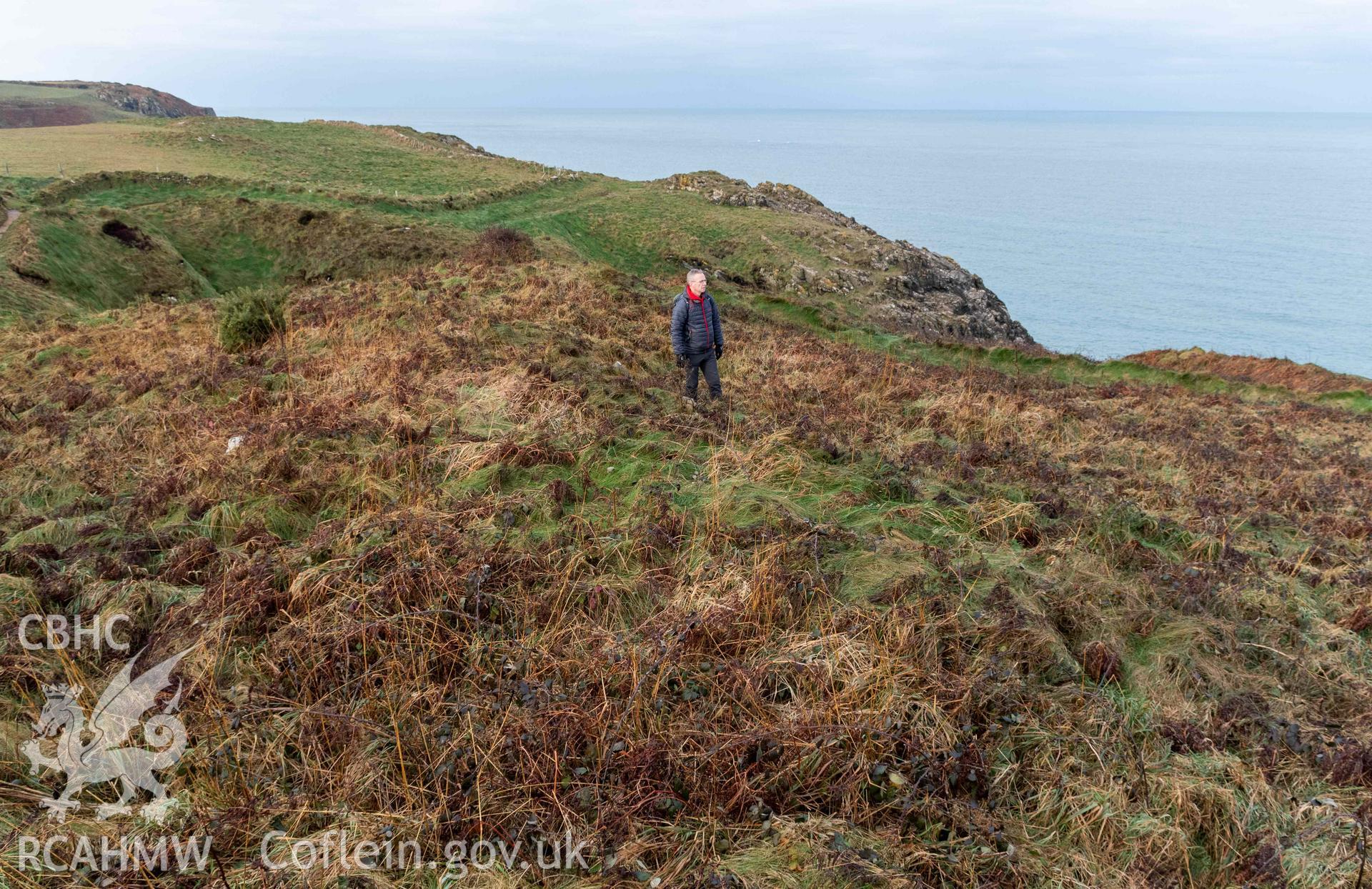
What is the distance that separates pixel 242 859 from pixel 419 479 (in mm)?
3746

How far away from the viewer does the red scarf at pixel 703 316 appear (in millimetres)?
10398

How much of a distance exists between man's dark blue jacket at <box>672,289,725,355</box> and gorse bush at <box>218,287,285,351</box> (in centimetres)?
738

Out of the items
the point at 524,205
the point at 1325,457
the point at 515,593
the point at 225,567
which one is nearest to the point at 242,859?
the point at 515,593

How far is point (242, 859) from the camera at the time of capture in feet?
11.2

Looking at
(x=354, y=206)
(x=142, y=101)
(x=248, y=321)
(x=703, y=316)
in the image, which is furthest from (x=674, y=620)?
(x=142, y=101)

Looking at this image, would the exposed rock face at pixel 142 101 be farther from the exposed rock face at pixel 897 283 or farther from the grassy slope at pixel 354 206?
the exposed rock face at pixel 897 283

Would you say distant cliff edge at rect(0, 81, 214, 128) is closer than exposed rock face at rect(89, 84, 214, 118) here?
Yes

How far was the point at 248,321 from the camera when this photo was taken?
39.7 feet

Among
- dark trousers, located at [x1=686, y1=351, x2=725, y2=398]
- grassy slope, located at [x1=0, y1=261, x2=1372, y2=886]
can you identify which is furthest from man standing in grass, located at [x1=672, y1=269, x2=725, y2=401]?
grassy slope, located at [x1=0, y1=261, x2=1372, y2=886]

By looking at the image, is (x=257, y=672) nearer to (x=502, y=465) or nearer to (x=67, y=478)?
(x=502, y=465)

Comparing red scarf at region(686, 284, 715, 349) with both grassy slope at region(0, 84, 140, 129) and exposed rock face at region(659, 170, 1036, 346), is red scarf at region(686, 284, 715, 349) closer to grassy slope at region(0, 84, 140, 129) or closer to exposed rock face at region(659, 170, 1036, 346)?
exposed rock face at region(659, 170, 1036, 346)

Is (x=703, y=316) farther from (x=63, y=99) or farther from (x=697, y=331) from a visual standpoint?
(x=63, y=99)

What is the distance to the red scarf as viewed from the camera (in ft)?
34.1

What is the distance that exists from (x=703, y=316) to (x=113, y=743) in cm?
817
